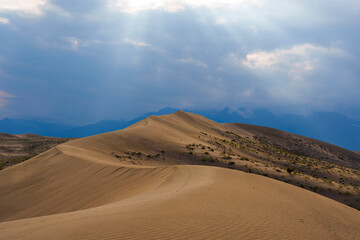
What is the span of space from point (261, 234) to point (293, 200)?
16.0 ft

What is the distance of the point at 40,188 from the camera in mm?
14094

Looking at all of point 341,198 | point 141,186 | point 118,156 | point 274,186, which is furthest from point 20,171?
point 341,198

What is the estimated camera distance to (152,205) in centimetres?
712

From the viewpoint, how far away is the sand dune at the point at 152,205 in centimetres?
548

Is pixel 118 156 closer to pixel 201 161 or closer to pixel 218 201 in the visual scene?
pixel 201 161

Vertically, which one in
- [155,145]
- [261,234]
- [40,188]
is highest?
[155,145]

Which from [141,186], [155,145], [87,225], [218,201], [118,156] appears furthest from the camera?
[155,145]

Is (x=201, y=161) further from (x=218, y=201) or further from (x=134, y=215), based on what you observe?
(x=134, y=215)

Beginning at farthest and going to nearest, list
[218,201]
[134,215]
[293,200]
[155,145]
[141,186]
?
[155,145] → [141,186] → [293,200] → [218,201] → [134,215]

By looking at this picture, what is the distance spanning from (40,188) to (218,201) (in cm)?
1151

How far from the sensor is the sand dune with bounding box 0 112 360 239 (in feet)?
18.0

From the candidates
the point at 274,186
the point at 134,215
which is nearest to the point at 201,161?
the point at 274,186

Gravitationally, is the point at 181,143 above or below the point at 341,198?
above

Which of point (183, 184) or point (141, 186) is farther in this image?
point (141, 186)
